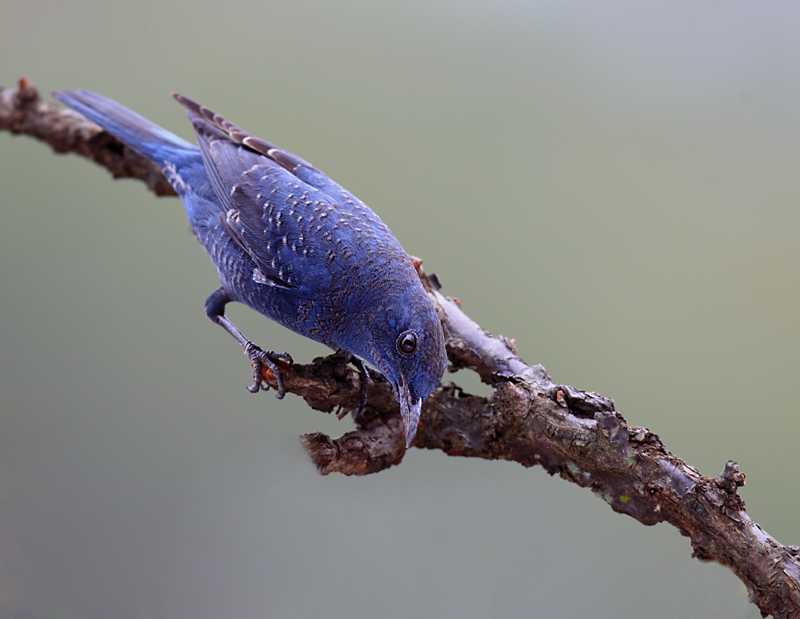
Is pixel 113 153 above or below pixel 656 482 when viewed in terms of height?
above

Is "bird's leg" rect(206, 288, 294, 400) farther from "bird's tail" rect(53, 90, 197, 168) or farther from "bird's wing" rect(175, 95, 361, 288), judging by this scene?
"bird's tail" rect(53, 90, 197, 168)

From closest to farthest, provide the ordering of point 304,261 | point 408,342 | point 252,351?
1. point 408,342
2. point 304,261
3. point 252,351

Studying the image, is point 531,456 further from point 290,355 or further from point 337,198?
point 337,198

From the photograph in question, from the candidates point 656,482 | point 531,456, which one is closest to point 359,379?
point 531,456

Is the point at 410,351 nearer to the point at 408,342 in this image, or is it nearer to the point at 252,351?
the point at 408,342

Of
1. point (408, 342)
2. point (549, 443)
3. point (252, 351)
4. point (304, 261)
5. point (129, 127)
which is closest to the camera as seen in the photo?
point (408, 342)

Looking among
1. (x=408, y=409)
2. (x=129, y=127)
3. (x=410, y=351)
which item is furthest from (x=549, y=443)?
(x=129, y=127)

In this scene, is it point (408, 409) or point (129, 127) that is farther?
point (129, 127)

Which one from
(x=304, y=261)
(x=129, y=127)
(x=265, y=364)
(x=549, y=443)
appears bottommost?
(x=265, y=364)
